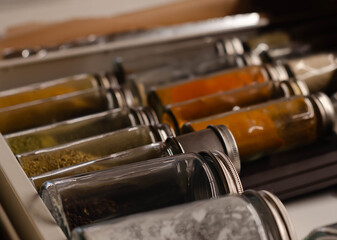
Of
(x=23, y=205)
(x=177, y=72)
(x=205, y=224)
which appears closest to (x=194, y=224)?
(x=205, y=224)

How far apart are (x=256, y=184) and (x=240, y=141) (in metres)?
0.06

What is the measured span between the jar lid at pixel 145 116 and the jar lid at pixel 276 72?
0.64 ft

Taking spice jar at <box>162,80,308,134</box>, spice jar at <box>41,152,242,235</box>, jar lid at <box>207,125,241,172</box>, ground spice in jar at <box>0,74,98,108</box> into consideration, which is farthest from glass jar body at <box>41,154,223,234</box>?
ground spice in jar at <box>0,74,98,108</box>

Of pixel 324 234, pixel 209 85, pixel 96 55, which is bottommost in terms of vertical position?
pixel 324 234

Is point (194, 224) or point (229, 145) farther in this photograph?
point (229, 145)

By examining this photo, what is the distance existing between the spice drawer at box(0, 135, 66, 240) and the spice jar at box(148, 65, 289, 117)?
0.27 m

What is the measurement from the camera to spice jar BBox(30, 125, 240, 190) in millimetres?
521

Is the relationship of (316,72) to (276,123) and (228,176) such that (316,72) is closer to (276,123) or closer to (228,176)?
(276,123)

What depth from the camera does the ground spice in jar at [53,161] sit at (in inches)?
22.0

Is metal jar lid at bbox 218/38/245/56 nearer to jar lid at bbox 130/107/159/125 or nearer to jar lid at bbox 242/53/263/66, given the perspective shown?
jar lid at bbox 242/53/263/66

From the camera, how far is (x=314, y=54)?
0.84 metres

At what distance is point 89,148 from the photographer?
590mm

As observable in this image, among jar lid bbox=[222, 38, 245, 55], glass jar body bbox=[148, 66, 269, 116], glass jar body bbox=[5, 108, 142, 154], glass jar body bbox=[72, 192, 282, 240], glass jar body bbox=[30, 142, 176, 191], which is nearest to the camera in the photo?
glass jar body bbox=[72, 192, 282, 240]

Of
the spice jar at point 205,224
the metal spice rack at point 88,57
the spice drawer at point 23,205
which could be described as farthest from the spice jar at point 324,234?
the metal spice rack at point 88,57
